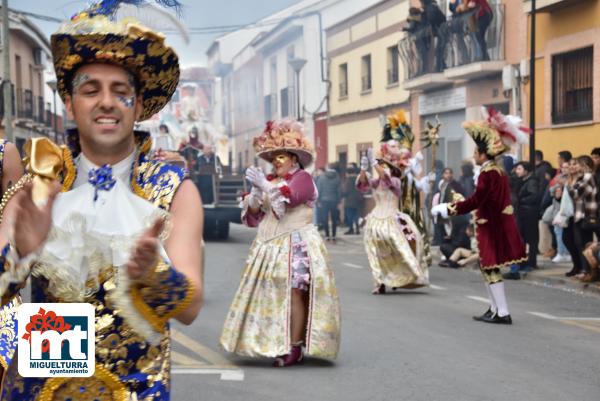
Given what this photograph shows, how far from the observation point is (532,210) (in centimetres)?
1578

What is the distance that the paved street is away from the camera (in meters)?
7.11

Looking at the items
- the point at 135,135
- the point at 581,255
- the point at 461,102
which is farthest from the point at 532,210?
the point at 135,135

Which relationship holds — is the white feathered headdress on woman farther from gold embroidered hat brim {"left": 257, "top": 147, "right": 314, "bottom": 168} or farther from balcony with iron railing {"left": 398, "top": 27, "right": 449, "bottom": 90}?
balcony with iron railing {"left": 398, "top": 27, "right": 449, "bottom": 90}

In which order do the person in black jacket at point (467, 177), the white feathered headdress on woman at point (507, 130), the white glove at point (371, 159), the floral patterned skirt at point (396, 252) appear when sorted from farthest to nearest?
the person in black jacket at point (467, 177), the white glove at point (371, 159), the floral patterned skirt at point (396, 252), the white feathered headdress on woman at point (507, 130)

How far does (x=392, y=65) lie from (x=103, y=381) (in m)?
28.8

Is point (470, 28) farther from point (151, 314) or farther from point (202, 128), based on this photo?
point (151, 314)

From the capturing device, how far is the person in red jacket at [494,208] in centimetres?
1035

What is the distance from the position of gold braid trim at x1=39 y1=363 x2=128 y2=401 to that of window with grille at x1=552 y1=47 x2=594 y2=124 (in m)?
18.4

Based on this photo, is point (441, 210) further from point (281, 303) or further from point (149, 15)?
point (149, 15)

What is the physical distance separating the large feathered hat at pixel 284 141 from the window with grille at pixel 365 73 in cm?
2507

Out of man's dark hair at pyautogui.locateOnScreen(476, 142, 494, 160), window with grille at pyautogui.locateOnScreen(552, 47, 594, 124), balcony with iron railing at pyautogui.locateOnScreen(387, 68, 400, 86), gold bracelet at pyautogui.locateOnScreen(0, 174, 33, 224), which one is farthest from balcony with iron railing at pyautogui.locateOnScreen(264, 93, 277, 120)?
gold bracelet at pyautogui.locateOnScreen(0, 174, 33, 224)

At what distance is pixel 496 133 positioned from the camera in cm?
1034

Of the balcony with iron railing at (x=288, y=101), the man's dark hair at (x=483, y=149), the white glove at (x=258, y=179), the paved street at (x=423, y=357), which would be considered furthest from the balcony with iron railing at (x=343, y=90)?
the white glove at (x=258, y=179)

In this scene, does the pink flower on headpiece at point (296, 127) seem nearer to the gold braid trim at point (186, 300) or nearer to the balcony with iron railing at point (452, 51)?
the gold braid trim at point (186, 300)
